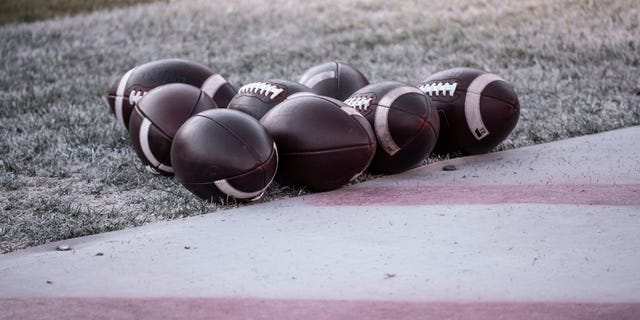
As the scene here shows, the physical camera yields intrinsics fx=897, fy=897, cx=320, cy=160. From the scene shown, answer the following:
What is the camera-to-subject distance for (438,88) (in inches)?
239

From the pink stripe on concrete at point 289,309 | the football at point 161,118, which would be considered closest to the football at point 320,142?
the football at point 161,118

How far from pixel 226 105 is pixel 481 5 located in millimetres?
6618

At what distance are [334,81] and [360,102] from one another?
780 mm

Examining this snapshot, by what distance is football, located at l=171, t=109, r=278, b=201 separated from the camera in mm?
4984

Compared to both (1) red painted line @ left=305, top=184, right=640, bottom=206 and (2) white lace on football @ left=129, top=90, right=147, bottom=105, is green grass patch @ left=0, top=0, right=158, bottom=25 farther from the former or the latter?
(1) red painted line @ left=305, top=184, right=640, bottom=206

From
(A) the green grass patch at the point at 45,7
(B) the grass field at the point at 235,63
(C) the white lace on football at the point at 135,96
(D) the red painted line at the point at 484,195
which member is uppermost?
(C) the white lace on football at the point at 135,96

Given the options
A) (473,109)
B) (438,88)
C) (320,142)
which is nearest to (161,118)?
(320,142)

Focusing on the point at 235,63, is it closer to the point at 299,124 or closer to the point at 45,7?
the point at 45,7

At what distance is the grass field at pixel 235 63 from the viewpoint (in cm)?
553

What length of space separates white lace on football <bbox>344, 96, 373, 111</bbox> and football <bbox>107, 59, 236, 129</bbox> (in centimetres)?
109

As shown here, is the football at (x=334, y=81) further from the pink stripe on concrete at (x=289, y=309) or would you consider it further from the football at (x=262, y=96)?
the pink stripe on concrete at (x=289, y=309)

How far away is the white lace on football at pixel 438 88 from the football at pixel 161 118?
146cm

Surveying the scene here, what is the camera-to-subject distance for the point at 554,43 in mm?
10172

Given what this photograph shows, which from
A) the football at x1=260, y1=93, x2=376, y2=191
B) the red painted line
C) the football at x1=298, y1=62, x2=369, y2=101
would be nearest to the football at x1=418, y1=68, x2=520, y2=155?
the football at x1=298, y1=62, x2=369, y2=101
